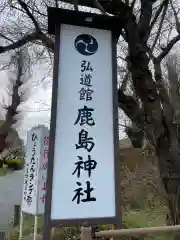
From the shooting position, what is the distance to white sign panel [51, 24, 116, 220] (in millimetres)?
3416

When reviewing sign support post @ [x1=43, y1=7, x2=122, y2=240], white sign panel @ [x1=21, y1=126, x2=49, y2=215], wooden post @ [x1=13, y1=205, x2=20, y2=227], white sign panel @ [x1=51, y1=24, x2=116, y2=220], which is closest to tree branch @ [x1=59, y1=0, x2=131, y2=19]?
sign support post @ [x1=43, y1=7, x2=122, y2=240]

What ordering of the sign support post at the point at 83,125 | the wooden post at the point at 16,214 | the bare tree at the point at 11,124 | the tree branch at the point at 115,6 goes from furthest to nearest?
1. the bare tree at the point at 11,124
2. the wooden post at the point at 16,214
3. the tree branch at the point at 115,6
4. the sign support post at the point at 83,125

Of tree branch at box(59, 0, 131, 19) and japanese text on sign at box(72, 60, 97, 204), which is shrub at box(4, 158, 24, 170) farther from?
japanese text on sign at box(72, 60, 97, 204)

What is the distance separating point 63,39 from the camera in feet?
12.9

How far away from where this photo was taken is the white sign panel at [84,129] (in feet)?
11.2

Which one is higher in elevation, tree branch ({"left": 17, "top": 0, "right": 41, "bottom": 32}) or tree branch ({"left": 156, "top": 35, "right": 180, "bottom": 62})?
tree branch ({"left": 17, "top": 0, "right": 41, "bottom": 32})

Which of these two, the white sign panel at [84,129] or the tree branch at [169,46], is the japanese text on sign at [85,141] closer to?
the white sign panel at [84,129]

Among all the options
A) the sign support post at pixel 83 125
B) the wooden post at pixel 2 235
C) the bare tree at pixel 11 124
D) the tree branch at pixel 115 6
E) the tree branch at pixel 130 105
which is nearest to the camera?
the sign support post at pixel 83 125

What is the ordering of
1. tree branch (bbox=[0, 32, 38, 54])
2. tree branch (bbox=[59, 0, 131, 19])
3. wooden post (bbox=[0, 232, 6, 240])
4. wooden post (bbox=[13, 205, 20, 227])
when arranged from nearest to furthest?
tree branch (bbox=[59, 0, 131, 19])
tree branch (bbox=[0, 32, 38, 54])
wooden post (bbox=[0, 232, 6, 240])
wooden post (bbox=[13, 205, 20, 227])

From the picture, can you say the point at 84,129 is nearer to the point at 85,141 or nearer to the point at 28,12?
the point at 85,141

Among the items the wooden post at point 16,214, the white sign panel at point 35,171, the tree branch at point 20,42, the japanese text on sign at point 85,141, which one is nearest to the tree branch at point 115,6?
the tree branch at point 20,42

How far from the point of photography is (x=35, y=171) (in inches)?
225

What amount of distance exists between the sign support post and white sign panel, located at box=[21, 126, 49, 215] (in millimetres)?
2096

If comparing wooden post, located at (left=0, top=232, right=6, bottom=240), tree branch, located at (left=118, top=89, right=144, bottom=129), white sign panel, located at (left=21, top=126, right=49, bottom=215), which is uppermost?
tree branch, located at (left=118, top=89, right=144, bottom=129)
